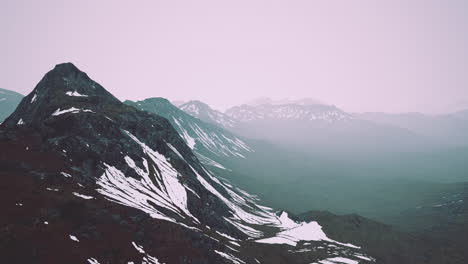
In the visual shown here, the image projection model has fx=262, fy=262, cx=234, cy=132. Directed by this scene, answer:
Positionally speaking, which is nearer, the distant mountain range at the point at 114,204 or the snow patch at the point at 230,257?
the distant mountain range at the point at 114,204

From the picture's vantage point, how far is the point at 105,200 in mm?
78188

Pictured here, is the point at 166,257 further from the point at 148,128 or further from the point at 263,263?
the point at 148,128

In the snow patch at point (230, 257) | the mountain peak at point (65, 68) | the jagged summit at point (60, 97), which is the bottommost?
the snow patch at point (230, 257)

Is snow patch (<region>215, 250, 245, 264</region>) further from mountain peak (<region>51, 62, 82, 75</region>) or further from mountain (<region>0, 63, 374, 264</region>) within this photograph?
mountain peak (<region>51, 62, 82, 75</region>)

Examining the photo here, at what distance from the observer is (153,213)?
91375 millimetres

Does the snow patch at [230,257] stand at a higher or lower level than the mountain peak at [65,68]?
lower

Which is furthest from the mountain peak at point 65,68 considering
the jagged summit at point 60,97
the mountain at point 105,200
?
the mountain at point 105,200

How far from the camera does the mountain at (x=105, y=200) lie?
55438 millimetres

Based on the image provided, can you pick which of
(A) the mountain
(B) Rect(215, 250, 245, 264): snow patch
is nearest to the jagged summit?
(A) the mountain

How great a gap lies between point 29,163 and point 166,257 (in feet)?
165

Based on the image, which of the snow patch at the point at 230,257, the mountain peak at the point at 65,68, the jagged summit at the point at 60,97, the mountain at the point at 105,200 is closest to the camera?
the mountain at the point at 105,200

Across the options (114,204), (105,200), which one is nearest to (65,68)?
(105,200)

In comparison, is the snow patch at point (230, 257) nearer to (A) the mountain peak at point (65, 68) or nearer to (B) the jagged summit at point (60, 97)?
(B) the jagged summit at point (60, 97)

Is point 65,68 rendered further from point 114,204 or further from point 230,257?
point 230,257
